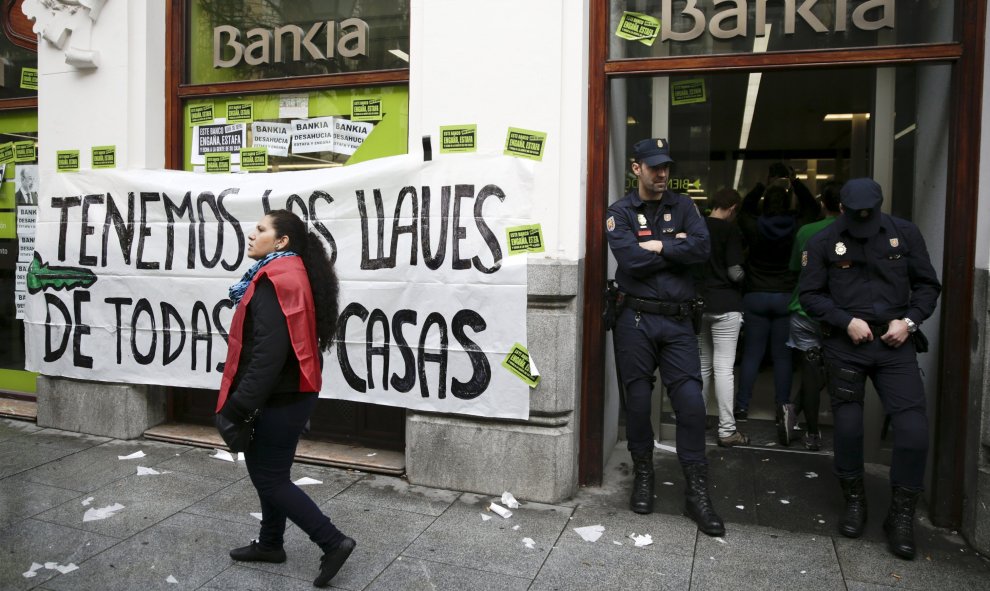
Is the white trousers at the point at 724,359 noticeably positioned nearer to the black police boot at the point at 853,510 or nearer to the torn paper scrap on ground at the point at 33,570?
the black police boot at the point at 853,510

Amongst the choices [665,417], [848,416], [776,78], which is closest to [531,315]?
[848,416]

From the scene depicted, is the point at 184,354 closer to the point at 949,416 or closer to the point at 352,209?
the point at 352,209

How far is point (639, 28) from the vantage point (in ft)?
16.1

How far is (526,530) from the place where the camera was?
4363 mm

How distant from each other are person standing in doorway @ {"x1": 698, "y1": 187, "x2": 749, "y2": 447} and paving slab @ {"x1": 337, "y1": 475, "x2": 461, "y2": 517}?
2280mm

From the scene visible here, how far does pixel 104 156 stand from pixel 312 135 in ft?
5.61

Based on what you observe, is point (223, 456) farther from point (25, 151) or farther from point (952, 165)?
point (952, 165)

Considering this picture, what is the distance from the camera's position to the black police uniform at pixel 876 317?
4145mm

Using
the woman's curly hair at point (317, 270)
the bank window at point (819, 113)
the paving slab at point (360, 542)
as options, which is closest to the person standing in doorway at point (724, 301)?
the bank window at point (819, 113)

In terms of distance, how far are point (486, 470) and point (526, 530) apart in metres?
0.62

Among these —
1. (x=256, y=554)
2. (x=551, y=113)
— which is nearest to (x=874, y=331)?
(x=551, y=113)

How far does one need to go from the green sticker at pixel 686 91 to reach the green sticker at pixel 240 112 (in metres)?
3.34

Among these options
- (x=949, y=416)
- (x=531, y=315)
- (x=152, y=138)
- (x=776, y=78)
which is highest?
(x=776, y=78)

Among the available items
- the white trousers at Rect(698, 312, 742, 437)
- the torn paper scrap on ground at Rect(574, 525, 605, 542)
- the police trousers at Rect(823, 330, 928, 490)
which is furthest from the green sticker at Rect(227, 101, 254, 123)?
the police trousers at Rect(823, 330, 928, 490)
